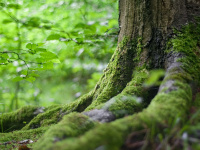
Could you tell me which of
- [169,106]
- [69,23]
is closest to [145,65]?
[169,106]

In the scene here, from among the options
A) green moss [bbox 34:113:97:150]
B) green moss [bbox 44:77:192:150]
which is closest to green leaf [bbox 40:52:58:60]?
green moss [bbox 34:113:97:150]

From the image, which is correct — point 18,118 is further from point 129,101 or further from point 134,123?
point 134,123

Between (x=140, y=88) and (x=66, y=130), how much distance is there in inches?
40.3

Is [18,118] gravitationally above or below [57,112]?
below

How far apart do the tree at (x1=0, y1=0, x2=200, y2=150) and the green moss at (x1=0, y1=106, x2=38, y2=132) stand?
0.28 meters

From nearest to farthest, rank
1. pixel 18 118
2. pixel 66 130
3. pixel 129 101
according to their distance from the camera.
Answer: pixel 66 130, pixel 129 101, pixel 18 118

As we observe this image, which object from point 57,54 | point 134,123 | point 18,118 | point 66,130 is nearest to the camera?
point 134,123

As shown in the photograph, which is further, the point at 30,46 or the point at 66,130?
the point at 30,46

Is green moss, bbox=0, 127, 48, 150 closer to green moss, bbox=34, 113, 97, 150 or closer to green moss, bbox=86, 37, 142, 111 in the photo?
green moss, bbox=86, 37, 142, 111

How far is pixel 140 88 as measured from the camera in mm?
1977

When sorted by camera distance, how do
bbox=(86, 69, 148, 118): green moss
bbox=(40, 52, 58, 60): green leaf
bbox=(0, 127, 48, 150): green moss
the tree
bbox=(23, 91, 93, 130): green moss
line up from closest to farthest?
the tree
bbox=(86, 69, 148, 118): green moss
bbox=(0, 127, 48, 150): green moss
bbox=(40, 52, 58, 60): green leaf
bbox=(23, 91, 93, 130): green moss

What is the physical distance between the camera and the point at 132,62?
230 cm

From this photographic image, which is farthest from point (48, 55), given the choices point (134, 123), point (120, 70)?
point (134, 123)

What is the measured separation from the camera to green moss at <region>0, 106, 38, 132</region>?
3201 mm
